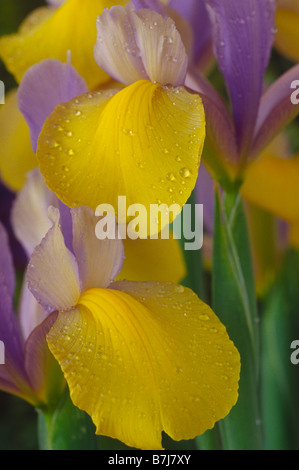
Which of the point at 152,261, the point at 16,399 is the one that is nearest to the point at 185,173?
the point at 152,261

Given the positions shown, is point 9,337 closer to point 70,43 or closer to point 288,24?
point 70,43

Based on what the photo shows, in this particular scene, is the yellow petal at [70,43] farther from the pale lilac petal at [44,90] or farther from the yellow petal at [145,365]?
the yellow petal at [145,365]

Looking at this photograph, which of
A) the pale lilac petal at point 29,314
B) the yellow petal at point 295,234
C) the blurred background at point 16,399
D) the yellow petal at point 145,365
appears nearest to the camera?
the yellow petal at point 145,365

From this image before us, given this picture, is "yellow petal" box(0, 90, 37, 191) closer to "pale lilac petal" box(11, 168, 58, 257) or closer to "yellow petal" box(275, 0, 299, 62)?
"pale lilac petal" box(11, 168, 58, 257)

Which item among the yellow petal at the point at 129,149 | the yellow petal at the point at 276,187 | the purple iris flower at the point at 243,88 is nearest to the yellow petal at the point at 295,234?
the yellow petal at the point at 276,187

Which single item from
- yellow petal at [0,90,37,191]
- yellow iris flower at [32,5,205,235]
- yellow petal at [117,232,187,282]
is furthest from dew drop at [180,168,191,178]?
yellow petal at [0,90,37,191]

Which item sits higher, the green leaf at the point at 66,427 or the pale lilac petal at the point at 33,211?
the pale lilac petal at the point at 33,211

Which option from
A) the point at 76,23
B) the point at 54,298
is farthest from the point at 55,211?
the point at 76,23
